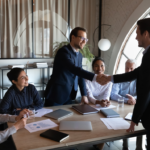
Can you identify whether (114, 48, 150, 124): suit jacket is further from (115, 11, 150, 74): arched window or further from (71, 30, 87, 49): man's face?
(115, 11, 150, 74): arched window

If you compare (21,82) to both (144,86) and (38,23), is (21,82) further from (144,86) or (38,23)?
(38,23)

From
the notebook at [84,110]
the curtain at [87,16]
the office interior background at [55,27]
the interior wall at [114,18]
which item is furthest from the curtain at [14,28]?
the notebook at [84,110]

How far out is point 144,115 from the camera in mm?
1446

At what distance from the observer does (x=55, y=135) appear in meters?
1.42

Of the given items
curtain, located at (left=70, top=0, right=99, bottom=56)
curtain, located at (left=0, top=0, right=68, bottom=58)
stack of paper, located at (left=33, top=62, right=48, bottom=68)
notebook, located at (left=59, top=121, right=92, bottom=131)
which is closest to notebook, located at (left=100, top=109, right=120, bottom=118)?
notebook, located at (left=59, top=121, right=92, bottom=131)

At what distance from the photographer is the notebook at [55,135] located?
1.38 metres

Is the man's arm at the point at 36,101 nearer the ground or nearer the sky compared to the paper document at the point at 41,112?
nearer the sky

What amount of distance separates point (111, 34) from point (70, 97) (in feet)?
8.91

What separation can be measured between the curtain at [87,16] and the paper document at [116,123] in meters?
3.68

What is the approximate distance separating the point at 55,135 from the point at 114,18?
378cm

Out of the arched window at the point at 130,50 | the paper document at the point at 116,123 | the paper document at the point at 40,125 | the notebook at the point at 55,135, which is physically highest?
the arched window at the point at 130,50

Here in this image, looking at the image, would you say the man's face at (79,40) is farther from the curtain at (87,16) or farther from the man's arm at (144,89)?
the curtain at (87,16)

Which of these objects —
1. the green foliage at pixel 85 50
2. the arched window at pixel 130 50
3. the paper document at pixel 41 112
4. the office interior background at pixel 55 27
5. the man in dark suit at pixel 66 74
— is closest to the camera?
the paper document at pixel 41 112

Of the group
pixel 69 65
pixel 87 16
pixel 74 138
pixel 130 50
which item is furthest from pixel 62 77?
pixel 87 16
